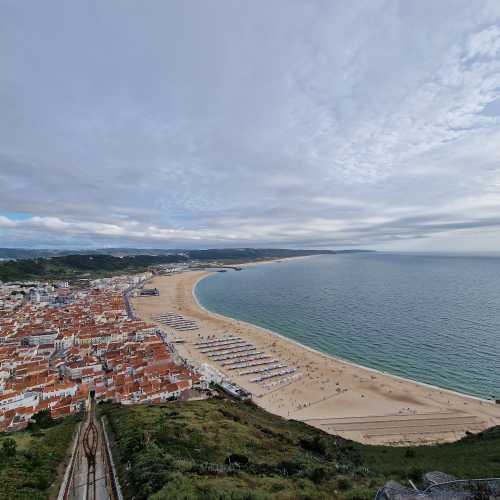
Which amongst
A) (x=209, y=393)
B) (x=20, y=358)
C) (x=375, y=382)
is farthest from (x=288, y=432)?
(x=20, y=358)

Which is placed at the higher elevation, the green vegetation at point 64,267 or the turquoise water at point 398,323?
the green vegetation at point 64,267

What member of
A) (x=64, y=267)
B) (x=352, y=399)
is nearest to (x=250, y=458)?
(x=352, y=399)

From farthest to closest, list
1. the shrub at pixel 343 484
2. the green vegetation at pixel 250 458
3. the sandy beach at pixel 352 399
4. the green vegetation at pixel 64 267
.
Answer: the green vegetation at pixel 64 267
the sandy beach at pixel 352 399
the shrub at pixel 343 484
the green vegetation at pixel 250 458

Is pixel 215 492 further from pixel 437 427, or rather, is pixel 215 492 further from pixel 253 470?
pixel 437 427

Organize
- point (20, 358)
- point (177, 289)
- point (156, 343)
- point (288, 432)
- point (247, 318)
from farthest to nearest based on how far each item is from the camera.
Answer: point (177, 289) < point (247, 318) < point (156, 343) < point (20, 358) < point (288, 432)

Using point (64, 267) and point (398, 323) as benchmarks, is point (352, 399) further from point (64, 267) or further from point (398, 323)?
point (64, 267)

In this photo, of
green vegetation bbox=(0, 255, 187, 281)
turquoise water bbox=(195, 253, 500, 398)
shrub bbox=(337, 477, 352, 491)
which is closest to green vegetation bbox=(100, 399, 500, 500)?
shrub bbox=(337, 477, 352, 491)

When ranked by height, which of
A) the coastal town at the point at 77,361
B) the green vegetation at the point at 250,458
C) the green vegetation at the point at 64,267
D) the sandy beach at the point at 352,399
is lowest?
the sandy beach at the point at 352,399

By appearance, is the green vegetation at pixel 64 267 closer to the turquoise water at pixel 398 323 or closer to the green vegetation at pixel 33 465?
the turquoise water at pixel 398 323

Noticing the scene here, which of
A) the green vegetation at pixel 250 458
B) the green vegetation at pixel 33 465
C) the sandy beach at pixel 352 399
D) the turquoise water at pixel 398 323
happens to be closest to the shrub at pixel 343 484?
the green vegetation at pixel 250 458
